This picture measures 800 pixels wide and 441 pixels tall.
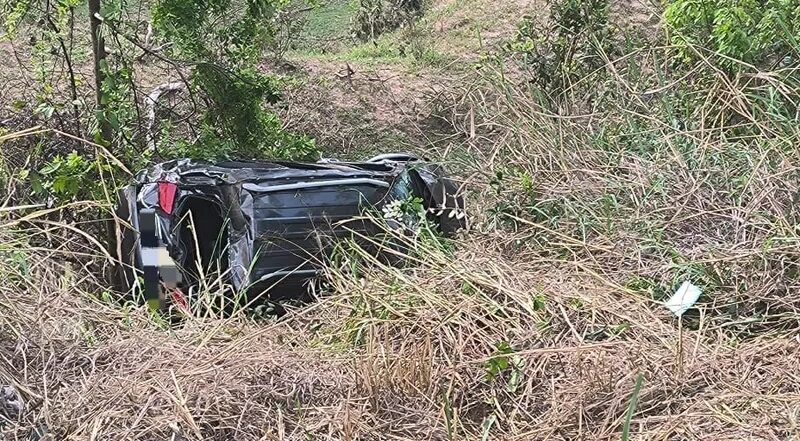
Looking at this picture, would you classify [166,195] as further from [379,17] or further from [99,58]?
[379,17]

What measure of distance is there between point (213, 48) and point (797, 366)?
3.98 metres

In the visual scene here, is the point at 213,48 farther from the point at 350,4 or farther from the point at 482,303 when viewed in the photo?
the point at 350,4

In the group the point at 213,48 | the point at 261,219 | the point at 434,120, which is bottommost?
the point at 434,120

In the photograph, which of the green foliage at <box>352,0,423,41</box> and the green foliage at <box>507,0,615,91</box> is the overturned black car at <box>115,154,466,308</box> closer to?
the green foliage at <box>507,0,615,91</box>

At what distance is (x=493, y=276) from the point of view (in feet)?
10.9

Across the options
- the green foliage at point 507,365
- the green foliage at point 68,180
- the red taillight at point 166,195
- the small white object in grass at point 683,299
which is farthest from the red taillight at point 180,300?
the small white object in grass at point 683,299

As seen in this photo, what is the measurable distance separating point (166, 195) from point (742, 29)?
3.23 m

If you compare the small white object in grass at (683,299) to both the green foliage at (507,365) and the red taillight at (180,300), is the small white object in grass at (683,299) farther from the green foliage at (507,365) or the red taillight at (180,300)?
the red taillight at (180,300)

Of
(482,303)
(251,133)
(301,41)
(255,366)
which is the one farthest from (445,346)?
(301,41)

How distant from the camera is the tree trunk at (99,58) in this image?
4758 millimetres

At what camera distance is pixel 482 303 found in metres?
3.11

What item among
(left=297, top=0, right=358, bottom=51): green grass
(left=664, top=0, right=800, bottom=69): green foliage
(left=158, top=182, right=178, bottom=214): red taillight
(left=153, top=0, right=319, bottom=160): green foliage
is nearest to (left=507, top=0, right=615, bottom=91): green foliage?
(left=664, top=0, right=800, bottom=69): green foliage

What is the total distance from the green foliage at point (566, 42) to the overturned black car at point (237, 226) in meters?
2.72

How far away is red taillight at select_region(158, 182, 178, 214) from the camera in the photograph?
3.66 meters
